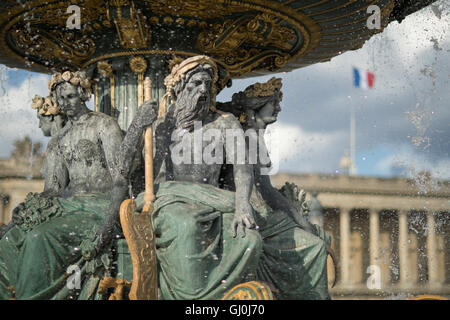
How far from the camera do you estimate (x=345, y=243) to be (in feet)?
116

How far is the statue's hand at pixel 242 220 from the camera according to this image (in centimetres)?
556

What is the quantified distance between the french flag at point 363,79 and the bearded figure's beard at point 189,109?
2143cm

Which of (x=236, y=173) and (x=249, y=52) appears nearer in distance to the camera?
(x=236, y=173)

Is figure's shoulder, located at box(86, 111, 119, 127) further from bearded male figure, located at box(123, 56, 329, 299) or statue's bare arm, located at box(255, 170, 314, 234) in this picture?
statue's bare arm, located at box(255, 170, 314, 234)

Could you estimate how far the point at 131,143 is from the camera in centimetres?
581

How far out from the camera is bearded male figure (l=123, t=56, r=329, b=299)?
5.44m

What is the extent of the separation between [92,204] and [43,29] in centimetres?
187

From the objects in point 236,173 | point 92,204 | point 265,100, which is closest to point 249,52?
→ point 265,100

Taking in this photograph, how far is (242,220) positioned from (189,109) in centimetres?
99

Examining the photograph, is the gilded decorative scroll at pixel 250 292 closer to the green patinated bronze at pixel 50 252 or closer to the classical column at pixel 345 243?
the green patinated bronze at pixel 50 252
